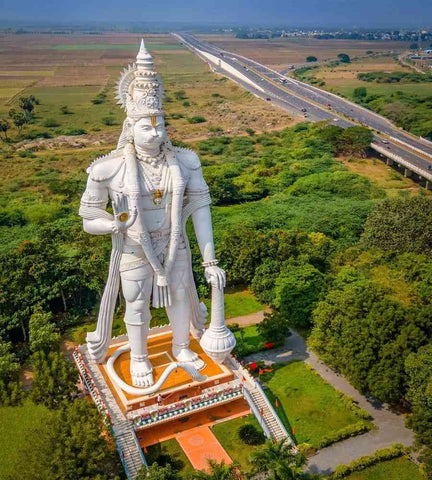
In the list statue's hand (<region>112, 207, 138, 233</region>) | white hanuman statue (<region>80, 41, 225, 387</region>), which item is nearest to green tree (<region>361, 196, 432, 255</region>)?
white hanuman statue (<region>80, 41, 225, 387</region>)

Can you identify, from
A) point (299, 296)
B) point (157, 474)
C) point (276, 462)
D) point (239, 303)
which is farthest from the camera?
point (239, 303)

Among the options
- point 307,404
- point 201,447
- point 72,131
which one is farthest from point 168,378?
point 72,131

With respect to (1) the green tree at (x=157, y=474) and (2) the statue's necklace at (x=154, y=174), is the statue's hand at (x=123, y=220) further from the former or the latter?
(1) the green tree at (x=157, y=474)

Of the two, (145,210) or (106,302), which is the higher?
(145,210)

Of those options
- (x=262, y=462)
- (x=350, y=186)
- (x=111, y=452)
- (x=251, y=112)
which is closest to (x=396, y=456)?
(x=262, y=462)

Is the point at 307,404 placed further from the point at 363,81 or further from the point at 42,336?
the point at 363,81

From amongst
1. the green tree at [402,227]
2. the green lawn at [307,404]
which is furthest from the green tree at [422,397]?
the green tree at [402,227]
